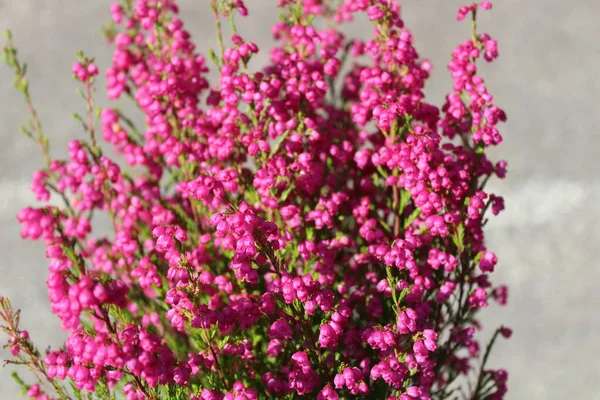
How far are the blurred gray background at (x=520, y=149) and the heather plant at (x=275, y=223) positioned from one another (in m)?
0.96

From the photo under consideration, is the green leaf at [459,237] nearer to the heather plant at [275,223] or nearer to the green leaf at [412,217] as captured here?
the heather plant at [275,223]

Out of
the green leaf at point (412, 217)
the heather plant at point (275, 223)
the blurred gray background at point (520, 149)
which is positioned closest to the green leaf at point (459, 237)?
the heather plant at point (275, 223)

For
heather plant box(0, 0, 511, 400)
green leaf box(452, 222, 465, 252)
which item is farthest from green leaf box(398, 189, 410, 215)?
green leaf box(452, 222, 465, 252)

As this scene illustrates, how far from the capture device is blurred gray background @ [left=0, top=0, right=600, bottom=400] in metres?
2.71

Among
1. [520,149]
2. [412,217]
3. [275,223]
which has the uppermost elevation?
[520,149]

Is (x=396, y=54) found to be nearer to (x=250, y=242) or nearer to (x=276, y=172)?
(x=276, y=172)

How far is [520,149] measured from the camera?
3.00 m

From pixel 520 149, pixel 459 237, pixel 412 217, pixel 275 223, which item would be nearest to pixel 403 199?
pixel 412 217

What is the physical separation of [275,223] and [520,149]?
1943 mm

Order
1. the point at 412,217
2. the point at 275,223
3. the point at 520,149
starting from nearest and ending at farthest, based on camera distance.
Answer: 1. the point at 275,223
2. the point at 412,217
3. the point at 520,149

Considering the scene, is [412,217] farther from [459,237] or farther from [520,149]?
[520,149]

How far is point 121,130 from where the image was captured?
1.97 m

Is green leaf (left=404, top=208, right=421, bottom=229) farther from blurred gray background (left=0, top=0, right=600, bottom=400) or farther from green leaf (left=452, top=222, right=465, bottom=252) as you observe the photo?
blurred gray background (left=0, top=0, right=600, bottom=400)

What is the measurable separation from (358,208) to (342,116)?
1.36 ft
